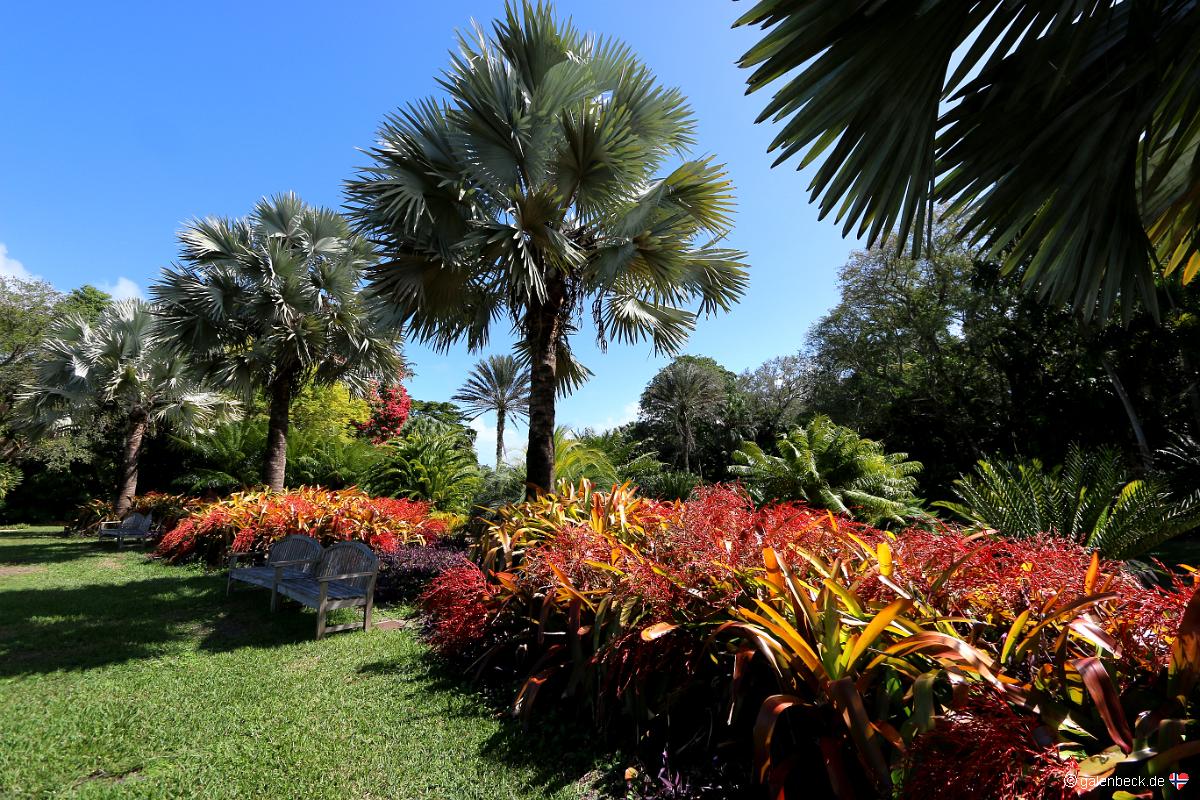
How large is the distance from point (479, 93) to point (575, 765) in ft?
19.9

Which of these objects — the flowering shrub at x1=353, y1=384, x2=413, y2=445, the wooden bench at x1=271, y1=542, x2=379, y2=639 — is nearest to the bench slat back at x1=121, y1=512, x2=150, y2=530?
the flowering shrub at x1=353, y1=384, x2=413, y2=445

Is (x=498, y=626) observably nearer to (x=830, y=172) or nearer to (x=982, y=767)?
(x=982, y=767)

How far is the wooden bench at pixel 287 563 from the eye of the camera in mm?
5883

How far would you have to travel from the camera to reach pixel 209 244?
9.79 metres

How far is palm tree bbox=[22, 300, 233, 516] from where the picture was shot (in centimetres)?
1231

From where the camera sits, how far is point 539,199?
5465 mm

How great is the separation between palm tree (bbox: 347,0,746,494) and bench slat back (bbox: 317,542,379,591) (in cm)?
191

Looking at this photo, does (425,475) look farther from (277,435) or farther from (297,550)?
(297,550)

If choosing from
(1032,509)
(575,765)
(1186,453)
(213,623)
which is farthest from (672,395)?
(575,765)

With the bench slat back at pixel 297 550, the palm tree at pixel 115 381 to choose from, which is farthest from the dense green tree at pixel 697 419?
the bench slat back at pixel 297 550

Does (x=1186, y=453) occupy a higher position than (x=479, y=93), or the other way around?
(x=479, y=93)

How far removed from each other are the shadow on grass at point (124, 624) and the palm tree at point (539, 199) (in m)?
3.25

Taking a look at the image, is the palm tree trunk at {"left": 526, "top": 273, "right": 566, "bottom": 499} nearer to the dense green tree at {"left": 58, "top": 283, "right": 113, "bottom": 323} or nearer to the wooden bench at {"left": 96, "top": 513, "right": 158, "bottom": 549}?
the wooden bench at {"left": 96, "top": 513, "right": 158, "bottom": 549}

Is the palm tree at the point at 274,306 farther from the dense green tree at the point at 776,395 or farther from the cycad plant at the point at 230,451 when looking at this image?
the dense green tree at the point at 776,395
